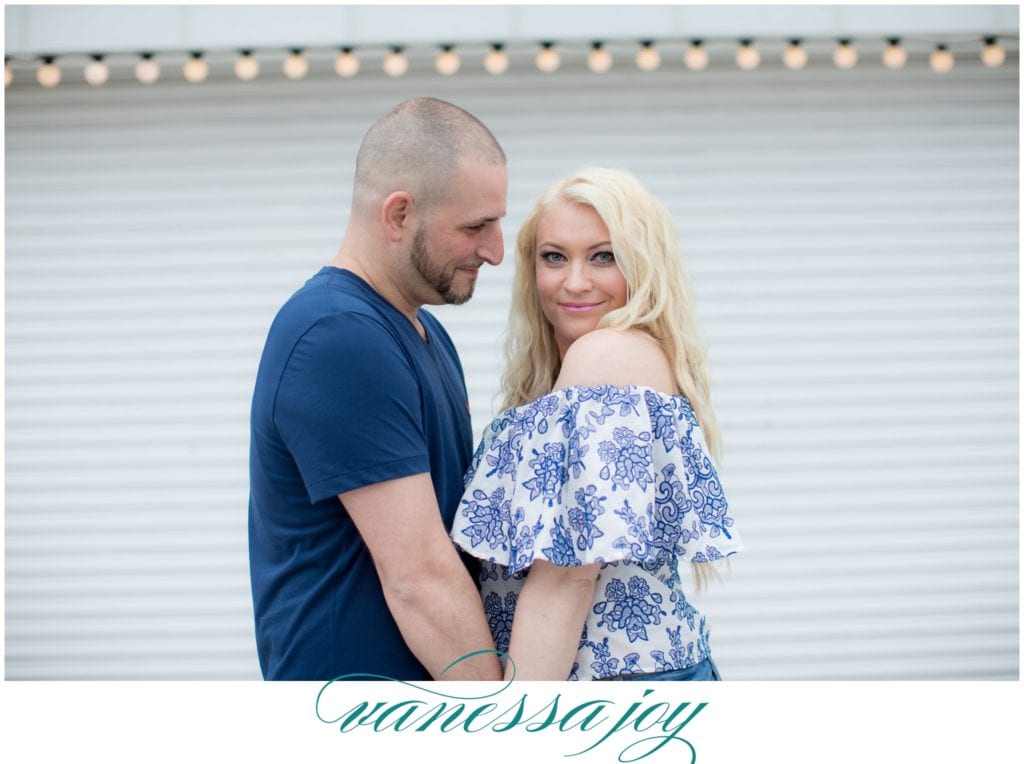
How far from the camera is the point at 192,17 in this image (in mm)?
4637

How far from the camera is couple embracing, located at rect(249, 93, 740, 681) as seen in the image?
80.1 inches

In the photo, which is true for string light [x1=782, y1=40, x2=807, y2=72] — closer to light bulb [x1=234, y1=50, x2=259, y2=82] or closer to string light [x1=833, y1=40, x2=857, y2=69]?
string light [x1=833, y1=40, x2=857, y2=69]

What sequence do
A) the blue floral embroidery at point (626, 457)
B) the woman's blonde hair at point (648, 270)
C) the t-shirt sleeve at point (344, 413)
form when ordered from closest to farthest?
the t-shirt sleeve at point (344, 413) < the blue floral embroidery at point (626, 457) < the woman's blonde hair at point (648, 270)

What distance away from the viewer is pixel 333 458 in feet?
6.57

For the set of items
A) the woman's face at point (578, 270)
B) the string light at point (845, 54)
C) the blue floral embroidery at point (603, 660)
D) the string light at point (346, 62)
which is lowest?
the blue floral embroidery at point (603, 660)

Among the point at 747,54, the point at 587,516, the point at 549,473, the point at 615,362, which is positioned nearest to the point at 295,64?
the point at 747,54

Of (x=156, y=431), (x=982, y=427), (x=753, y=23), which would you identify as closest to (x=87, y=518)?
(x=156, y=431)

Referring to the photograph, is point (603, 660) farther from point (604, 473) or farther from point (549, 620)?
point (604, 473)

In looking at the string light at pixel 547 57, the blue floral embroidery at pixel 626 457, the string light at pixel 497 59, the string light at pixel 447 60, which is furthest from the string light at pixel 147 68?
the blue floral embroidery at pixel 626 457

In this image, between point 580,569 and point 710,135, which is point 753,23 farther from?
point 580,569

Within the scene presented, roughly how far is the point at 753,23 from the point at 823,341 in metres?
1.53

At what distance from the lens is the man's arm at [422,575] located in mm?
2008

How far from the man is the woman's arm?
7cm

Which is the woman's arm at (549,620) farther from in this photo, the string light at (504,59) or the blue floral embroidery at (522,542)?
the string light at (504,59)
